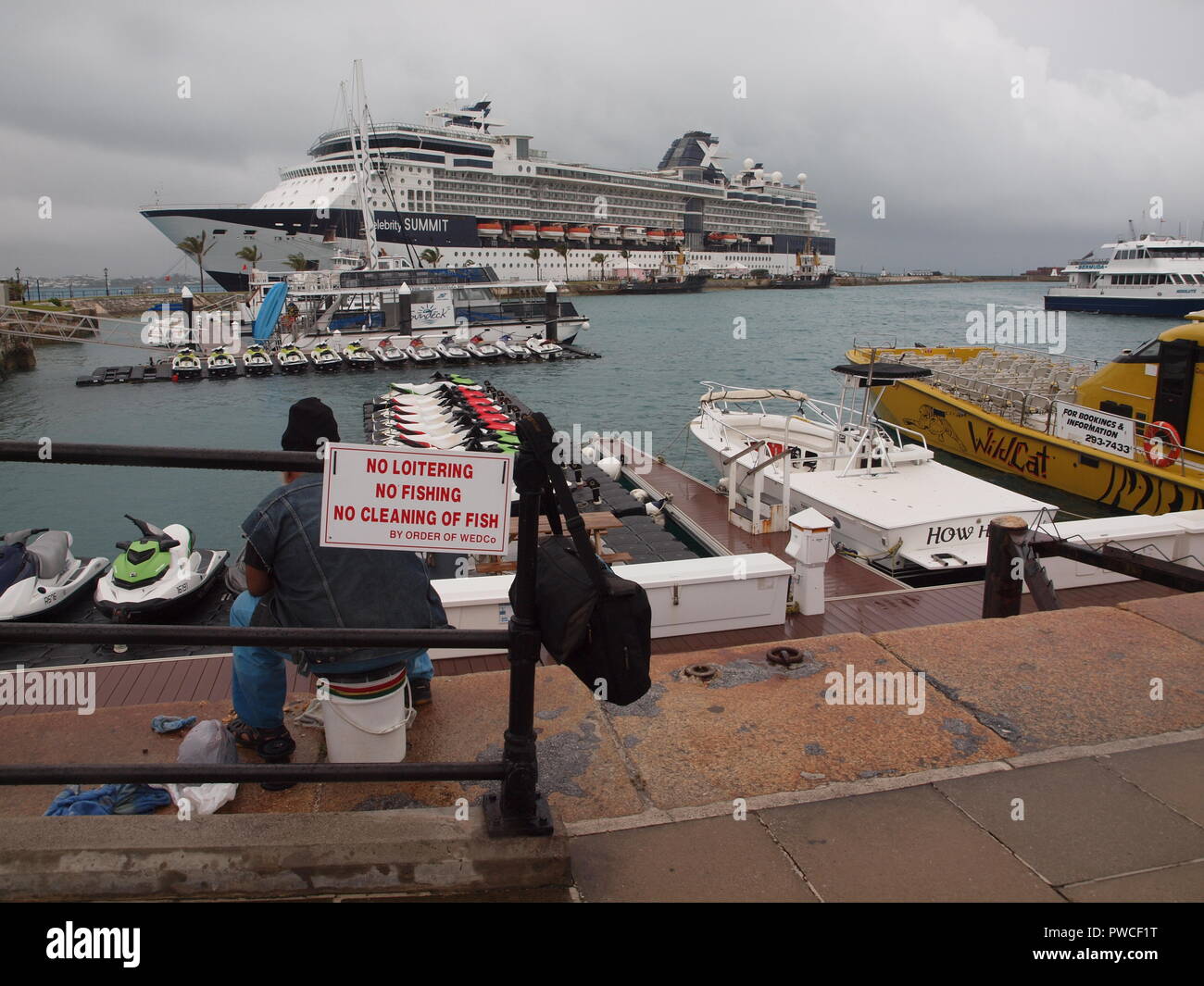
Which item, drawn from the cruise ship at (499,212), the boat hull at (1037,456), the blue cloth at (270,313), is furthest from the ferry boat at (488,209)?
the boat hull at (1037,456)

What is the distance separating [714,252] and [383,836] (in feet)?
492

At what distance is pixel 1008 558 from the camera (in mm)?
6723

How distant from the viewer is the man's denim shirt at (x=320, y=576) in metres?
3.03

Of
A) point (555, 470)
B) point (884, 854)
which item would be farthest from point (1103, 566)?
point (555, 470)

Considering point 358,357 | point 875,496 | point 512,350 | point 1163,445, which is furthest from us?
point 512,350

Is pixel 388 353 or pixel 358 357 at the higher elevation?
pixel 388 353

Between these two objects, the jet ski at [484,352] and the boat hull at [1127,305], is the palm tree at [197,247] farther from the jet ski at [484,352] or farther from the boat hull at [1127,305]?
the boat hull at [1127,305]

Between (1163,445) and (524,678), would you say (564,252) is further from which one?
(524,678)

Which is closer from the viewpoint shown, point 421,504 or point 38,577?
point 421,504

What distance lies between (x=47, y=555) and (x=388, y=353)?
39193 millimetres

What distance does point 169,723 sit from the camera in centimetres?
367

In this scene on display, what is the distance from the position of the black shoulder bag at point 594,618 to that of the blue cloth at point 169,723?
2.15m

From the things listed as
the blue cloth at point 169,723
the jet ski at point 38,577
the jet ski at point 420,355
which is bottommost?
the jet ski at point 38,577

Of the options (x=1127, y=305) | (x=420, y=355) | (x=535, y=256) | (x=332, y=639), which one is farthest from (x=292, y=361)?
(x=535, y=256)
